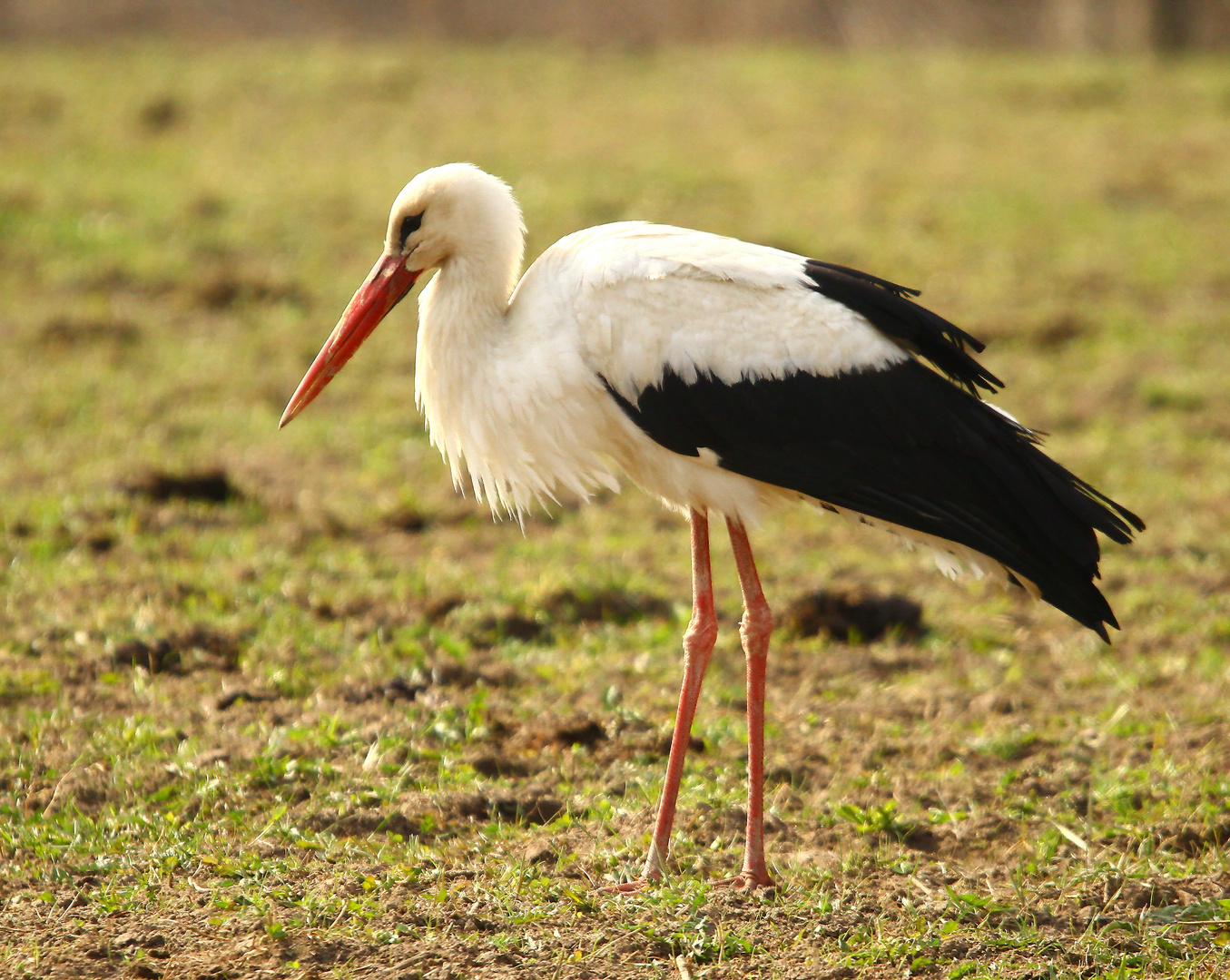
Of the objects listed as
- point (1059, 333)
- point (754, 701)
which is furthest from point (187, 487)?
point (1059, 333)

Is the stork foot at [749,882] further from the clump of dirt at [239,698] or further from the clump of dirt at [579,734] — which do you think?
the clump of dirt at [239,698]

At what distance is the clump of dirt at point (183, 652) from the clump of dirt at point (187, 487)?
4.69 feet

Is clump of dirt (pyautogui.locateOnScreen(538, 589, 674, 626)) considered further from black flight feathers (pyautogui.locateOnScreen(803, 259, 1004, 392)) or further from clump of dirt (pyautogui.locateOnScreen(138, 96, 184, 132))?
clump of dirt (pyautogui.locateOnScreen(138, 96, 184, 132))

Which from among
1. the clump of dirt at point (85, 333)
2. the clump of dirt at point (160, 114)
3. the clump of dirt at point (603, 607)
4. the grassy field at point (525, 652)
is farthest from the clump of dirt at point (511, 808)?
the clump of dirt at point (160, 114)

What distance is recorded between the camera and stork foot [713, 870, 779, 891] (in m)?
3.38

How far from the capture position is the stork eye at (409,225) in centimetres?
385

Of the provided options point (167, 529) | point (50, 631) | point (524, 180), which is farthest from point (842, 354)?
point (524, 180)

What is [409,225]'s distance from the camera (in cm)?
387

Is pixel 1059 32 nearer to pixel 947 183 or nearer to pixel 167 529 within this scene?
pixel 947 183

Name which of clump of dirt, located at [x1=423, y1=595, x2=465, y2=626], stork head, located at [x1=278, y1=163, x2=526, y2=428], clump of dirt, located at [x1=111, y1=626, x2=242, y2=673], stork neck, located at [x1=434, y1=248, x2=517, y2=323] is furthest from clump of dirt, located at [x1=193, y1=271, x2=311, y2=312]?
stork neck, located at [x1=434, y1=248, x2=517, y2=323]

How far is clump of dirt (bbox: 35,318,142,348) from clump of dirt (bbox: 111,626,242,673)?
3.65 metres

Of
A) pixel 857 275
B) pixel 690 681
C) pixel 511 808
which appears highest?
pixel 857 275

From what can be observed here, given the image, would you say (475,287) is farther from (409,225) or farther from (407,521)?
(407,521)

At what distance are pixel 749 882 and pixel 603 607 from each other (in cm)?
179
